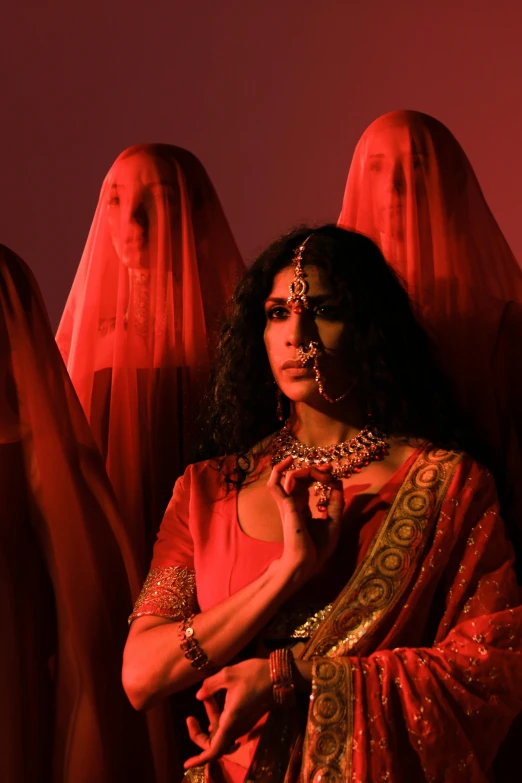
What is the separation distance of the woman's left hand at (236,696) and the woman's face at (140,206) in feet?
3.36

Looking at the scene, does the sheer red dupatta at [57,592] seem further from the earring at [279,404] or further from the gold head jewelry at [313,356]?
the gold head jewelry at [313,356]

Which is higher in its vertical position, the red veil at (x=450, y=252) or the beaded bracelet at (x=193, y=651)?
the red veil at (x=450, y=252)

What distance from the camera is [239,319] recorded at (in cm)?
208

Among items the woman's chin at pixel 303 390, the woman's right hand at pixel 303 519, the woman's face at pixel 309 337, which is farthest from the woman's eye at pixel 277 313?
the woman's right hand at pixel 303 519

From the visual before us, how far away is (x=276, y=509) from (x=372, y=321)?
0.97 ft

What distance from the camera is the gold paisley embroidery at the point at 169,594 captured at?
1.85 m

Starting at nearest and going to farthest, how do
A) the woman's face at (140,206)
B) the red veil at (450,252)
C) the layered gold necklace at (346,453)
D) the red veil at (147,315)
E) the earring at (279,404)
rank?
the layered gold necklace at (346,453)
the earring at (279,404)
the red veil at (450,252)
the red veil at (147,315)
the woman's face at (140,206)

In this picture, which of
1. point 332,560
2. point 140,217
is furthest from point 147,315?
point 332,560

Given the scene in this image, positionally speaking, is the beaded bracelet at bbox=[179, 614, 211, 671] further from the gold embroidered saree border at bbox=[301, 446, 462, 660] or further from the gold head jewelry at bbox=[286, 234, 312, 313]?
the gold head jewelry at bbox=[286, 234, 312, 313]

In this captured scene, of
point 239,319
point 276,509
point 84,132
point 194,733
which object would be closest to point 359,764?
point 194,733

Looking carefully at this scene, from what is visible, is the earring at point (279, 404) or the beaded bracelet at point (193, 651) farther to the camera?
the earring at point (279, 404)

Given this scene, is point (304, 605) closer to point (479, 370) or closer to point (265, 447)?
point (265, 447)

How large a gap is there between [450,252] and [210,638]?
2.98 ft

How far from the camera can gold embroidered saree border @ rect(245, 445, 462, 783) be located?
68.0 inches
